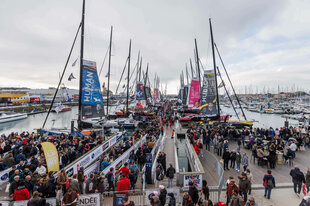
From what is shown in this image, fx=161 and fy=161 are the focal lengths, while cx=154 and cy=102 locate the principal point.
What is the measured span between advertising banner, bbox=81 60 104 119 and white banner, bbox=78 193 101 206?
1091 cm

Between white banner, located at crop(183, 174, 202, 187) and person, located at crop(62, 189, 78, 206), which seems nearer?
person, located at crop(62, 189, 78, 206)

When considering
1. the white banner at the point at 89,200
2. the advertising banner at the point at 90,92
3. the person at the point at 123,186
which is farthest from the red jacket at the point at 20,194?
the advertising banner at the point at 90,92

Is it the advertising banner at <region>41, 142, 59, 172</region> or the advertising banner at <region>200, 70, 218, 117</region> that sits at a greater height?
the advertising banner at <region>200, 70, 218, 117</region>

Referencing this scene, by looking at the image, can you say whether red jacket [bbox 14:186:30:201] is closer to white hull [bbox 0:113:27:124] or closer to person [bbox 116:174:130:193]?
person [bbox 116:174:130:193]

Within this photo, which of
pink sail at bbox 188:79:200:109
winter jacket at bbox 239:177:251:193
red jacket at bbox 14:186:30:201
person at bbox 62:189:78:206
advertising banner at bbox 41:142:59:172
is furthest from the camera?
pink sail at bbox 188:79:200:109

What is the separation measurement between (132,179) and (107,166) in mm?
1650

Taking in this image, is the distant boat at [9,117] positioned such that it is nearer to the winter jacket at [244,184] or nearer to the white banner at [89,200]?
the white banner at [89,200]

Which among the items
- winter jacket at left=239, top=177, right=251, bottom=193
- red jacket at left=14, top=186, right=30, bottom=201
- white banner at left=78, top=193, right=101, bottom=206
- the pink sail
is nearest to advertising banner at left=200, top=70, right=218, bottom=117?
the pink sail

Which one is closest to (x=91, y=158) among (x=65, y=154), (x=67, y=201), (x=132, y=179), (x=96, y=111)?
(x=65, y=154)

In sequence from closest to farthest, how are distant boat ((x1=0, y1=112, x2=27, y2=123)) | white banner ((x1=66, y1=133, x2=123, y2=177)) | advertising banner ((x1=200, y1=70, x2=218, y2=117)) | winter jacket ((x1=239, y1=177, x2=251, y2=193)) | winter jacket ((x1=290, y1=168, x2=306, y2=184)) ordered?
winter jacket ((x1=239, y1=177, x2=251, y2=193)) → winter jacket ((x1=290, y1=168, x2=306, y2=184)) → white banner ((x1=66, y1=133, x2=123, y2=177)) → advertising banner ((x1=200, y1=70, x2=218, y2=117)) → distant boat ((x1=0, y1=112, x2=27, y2=123))

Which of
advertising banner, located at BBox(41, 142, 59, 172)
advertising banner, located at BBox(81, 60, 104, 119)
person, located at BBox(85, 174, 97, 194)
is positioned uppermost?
A: advertising banner, located at BBox(81, 60, 104, 119)

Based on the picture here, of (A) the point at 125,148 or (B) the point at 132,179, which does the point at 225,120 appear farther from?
(B) the point at 132,179

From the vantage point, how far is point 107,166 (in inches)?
316

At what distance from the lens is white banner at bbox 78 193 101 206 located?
5.32 metres
